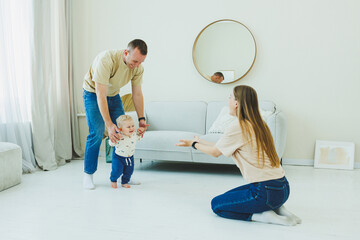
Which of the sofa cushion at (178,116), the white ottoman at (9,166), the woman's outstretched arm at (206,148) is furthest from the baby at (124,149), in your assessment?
the sofa cushion at (178,116)

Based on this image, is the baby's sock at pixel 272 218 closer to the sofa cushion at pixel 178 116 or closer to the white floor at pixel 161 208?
the white floor at pixel 161 208

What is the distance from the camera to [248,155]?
1918 mm

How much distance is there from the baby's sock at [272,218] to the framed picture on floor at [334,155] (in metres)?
1.91

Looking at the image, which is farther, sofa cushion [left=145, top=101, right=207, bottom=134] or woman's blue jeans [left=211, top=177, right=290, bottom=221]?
sofa cushion [left=145, top=101, right=207, bottom=134]

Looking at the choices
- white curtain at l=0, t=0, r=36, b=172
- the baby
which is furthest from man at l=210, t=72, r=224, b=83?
white curtain at l=0, t=0, r=36, b=172

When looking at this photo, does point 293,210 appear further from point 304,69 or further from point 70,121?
point 70,121

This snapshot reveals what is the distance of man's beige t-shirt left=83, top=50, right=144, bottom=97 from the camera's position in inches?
97.6

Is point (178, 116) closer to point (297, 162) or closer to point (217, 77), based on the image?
point (217, 77)

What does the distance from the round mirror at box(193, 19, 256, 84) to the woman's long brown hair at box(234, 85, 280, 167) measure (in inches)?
78.6

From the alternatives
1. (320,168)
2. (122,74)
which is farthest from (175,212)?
(320,168)

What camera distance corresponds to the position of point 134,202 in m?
2.36

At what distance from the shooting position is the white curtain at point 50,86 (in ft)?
11.5

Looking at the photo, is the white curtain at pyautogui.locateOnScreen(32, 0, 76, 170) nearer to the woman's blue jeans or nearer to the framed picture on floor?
the woman's blue jeans

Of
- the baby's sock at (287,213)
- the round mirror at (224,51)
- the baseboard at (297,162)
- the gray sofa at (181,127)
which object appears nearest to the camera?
the baby's sock at (287,213)
